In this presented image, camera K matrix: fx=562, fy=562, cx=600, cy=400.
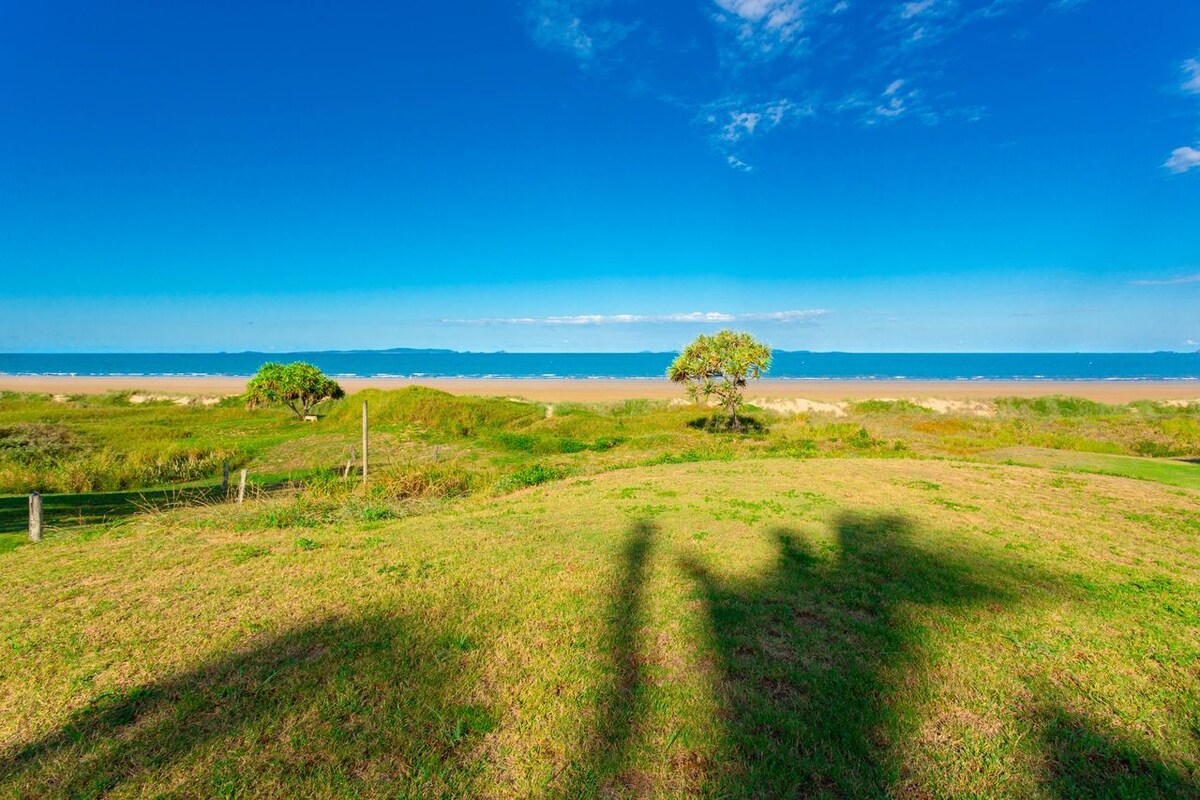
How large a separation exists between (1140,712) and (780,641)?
2783 mm

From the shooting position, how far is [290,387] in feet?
115

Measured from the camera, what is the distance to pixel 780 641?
18.5 feet

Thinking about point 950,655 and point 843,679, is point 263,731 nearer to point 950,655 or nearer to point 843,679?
point 843,679

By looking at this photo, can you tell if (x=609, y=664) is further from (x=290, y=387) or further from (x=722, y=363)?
(x=290, y=387)

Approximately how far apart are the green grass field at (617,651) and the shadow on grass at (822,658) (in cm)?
3

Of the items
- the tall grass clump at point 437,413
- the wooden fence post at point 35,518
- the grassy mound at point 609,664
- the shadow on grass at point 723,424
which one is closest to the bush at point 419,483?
the grassy mound at point 609,664

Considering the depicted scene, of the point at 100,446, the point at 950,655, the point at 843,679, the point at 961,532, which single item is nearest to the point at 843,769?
the point at 843,679

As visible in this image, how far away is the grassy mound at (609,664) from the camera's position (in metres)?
3.94

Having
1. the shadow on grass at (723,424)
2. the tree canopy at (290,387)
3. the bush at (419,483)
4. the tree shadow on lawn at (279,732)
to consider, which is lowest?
the bush at (419,483)

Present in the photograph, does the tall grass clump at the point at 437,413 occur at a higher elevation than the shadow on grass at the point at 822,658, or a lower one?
higher

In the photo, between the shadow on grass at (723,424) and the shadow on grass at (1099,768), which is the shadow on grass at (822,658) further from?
the shadow on grass at (723,424)

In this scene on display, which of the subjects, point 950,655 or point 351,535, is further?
point 351,535

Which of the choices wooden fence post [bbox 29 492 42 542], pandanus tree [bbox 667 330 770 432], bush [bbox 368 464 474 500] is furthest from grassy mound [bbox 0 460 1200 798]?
pandanus tree [bbox 667 330 770 432]

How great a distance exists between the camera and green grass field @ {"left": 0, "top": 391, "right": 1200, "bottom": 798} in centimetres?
396
